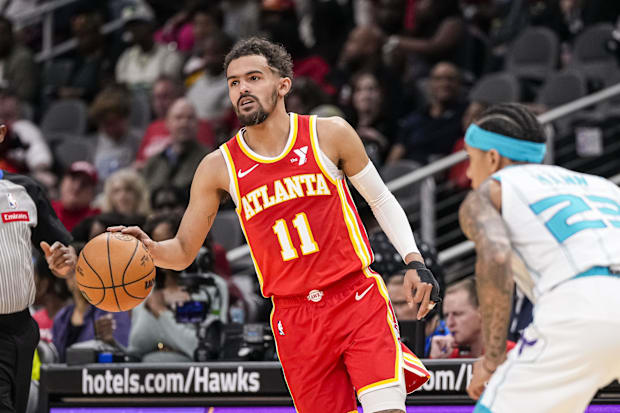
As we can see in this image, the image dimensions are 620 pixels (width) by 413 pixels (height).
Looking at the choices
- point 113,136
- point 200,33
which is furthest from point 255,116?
point 200,33

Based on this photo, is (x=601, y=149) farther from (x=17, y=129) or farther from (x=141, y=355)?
(x=17, y=129)

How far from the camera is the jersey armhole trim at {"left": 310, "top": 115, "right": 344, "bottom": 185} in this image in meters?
4.61

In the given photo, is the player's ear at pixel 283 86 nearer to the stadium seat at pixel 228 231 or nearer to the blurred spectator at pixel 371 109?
the stadium seat at pixel 228 231

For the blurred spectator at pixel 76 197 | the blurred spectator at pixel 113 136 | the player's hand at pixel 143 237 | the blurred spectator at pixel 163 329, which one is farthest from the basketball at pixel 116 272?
the blurred spectator at pixel 113 136

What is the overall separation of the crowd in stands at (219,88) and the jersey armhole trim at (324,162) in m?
2.04

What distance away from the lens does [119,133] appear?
11.1 m

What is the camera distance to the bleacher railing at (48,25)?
Result: 1403cm

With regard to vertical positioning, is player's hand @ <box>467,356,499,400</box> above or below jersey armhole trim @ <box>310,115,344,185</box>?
below

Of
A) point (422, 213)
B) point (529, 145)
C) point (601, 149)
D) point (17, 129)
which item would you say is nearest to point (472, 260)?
point (422, 213)

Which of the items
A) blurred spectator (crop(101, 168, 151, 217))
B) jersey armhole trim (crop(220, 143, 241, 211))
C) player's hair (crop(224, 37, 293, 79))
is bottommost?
blurred spectator (crop(101, 168, 151, 217))

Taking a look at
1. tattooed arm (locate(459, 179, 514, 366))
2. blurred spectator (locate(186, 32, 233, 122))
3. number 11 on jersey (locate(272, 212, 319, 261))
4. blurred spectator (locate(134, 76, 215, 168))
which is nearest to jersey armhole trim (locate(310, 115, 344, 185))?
number 11 on jersey (locate(272, 212, 319, 261))

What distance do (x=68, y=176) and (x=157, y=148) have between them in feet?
4.46

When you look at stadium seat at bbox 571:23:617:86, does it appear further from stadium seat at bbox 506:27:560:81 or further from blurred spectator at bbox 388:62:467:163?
blurred spectator at bbox 388:62:467:163

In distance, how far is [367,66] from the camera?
1038 centimetres
